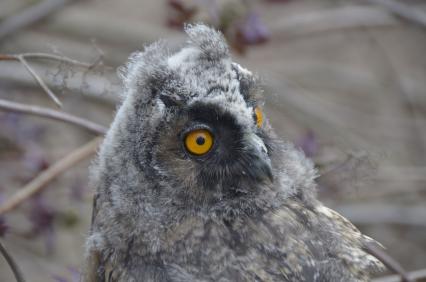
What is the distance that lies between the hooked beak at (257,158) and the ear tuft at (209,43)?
33 cm

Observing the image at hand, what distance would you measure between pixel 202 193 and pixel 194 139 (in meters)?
0.21

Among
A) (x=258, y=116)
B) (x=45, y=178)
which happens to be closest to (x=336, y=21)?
(x=258, y=116)

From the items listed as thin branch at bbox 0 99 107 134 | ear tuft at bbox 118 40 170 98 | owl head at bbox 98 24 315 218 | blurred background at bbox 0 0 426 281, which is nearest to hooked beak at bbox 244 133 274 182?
Result: owl head at bbox 98 24 315 218

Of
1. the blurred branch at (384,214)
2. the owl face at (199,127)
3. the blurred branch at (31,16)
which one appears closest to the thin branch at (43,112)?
the owl face at (199,127)

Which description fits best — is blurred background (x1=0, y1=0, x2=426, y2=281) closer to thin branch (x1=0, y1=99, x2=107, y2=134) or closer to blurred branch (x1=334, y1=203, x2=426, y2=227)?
blurred branch (x1=334, y1=203, x2=426, y2=227)

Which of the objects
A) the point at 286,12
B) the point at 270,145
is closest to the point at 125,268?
the point at 270,145

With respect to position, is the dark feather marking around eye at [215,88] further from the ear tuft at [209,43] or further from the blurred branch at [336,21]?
the blurred branch at [336,21]

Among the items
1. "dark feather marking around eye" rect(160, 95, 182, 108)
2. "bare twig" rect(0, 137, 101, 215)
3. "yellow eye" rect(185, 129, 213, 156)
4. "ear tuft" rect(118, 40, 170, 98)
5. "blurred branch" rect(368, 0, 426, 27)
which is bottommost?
"bare twig" rect(0, 137, 101, 215)

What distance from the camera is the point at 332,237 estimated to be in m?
3.01

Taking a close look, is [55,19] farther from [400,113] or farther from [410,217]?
[400,113]

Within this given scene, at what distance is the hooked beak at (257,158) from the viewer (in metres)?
2.91

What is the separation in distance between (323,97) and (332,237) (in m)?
4.74

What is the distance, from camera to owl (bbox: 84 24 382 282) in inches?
113

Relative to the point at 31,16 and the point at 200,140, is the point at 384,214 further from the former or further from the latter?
the point at 200,140
